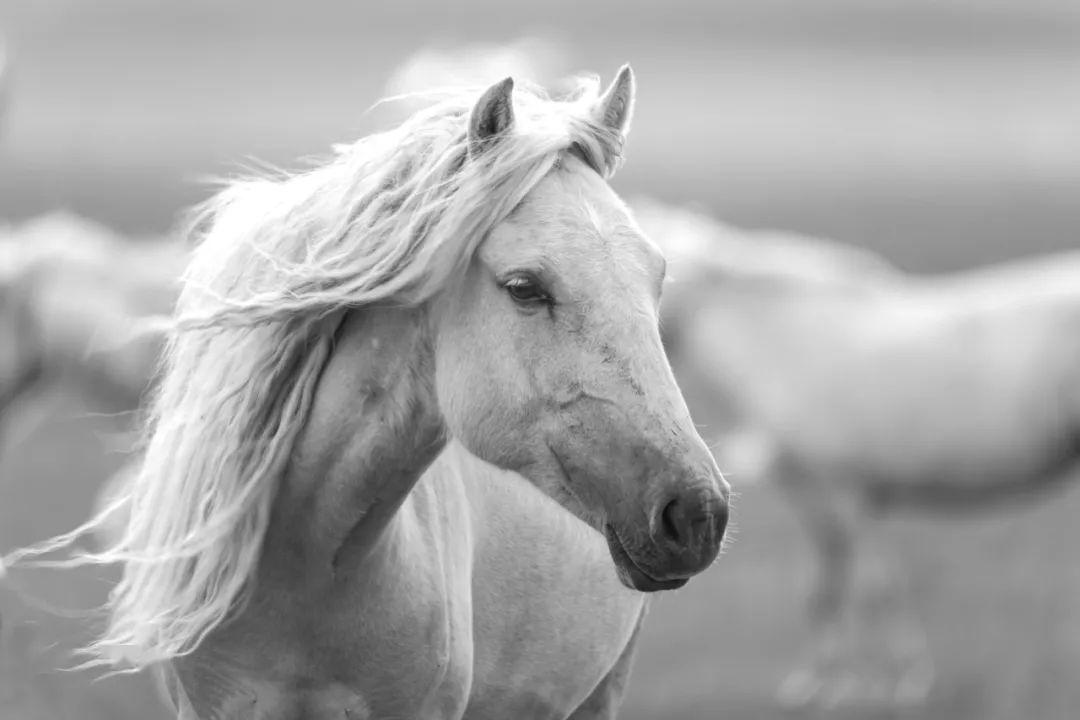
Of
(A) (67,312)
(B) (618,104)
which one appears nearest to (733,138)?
(A) (67,312)

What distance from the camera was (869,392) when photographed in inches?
328

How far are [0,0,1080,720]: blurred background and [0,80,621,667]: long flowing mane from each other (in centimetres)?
627

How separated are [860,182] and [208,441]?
102ft

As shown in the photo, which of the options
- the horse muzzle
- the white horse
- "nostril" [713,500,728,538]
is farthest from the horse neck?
"nostril" [713,500,728,538]

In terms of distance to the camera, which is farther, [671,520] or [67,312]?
[67,312]

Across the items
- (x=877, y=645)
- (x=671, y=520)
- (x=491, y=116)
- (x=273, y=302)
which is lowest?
(x=877, y=645)

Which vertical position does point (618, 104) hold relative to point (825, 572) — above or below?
above

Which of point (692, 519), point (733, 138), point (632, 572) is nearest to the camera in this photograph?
point (692, 519)

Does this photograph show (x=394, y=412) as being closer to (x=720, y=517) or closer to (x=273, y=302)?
(x=273, y=302)

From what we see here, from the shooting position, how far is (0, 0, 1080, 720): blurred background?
10922mm

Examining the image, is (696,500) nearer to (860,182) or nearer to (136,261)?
(136,261)

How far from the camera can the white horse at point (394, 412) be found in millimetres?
2834

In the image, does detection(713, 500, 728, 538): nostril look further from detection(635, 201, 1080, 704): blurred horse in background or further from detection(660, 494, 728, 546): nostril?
detection(635, 201, 1080, 704): blurred horse in background

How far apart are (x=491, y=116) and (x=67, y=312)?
21.9 ft
